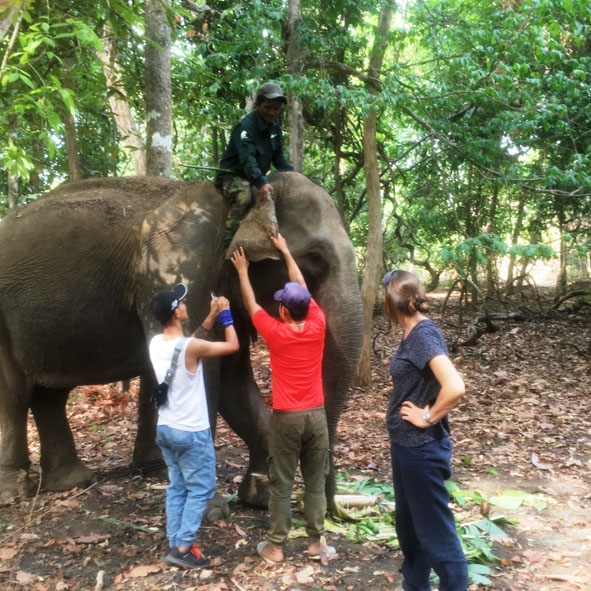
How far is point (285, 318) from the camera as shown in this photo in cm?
369

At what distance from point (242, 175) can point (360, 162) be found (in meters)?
6.17

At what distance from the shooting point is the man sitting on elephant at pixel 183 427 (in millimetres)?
3631

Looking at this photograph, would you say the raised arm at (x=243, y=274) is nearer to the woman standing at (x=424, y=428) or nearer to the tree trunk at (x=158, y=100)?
the woman standing at (x=424, y=428)

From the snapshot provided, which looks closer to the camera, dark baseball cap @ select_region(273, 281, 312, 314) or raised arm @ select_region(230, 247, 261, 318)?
dark baseball cap @ select_region(273, 281, 312, 314)

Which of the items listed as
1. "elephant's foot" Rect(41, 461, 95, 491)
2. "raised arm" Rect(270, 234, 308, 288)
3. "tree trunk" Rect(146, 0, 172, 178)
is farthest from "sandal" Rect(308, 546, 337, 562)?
"tree trunk" Rect(146, 0, 172, 178)

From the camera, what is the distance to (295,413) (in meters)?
3.67

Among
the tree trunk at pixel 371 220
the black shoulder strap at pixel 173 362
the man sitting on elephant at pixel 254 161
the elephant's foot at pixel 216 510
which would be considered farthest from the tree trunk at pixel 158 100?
the elephant's foot at pixel 216 510

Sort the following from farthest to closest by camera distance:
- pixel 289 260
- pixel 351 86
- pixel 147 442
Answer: pixel 351 86 → pixel 147 442 → pixel 289 260

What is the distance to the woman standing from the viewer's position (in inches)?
114

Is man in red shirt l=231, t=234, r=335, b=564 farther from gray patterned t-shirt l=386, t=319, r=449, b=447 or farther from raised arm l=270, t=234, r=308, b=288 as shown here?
gray patterned t-shirt l=386, t=319, r=449, b=447

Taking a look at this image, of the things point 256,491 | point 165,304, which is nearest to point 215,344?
point 165,304

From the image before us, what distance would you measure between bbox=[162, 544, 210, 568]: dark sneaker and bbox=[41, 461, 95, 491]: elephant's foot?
185cm

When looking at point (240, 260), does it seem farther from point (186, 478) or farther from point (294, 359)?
point (186, 478)

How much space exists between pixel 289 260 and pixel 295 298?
0.55 metres
